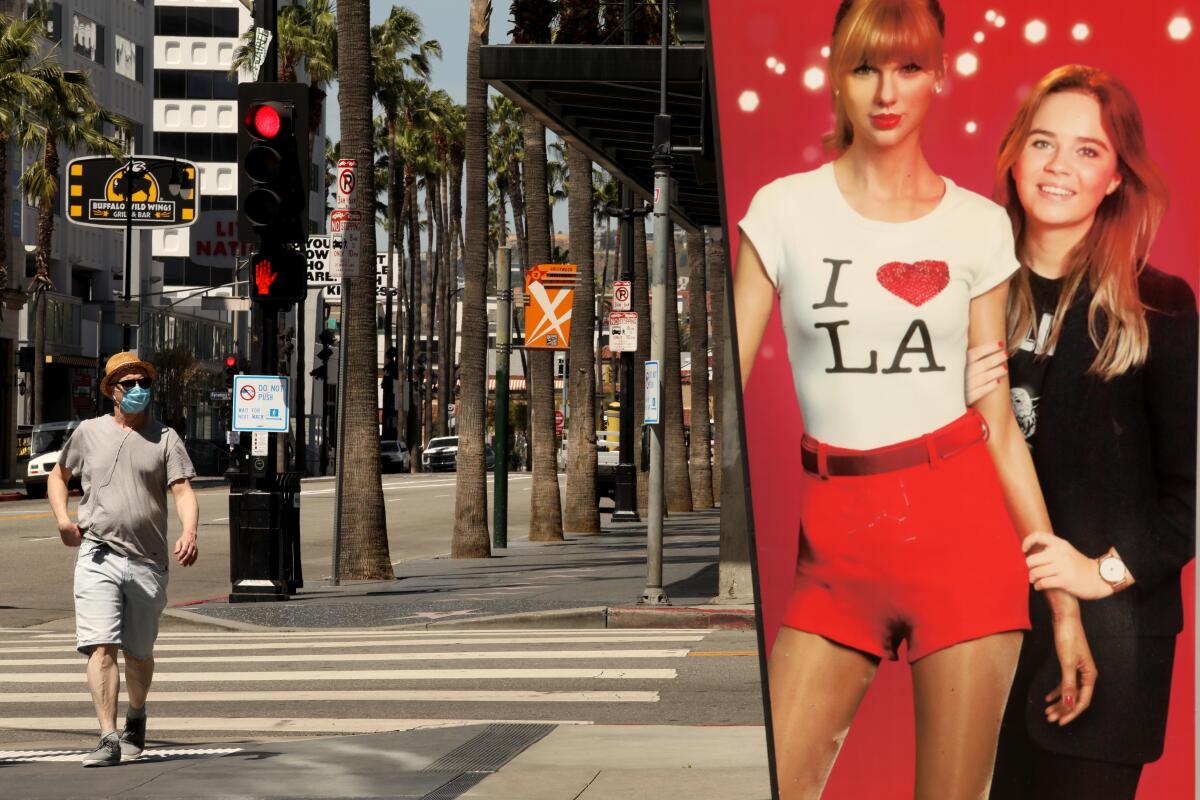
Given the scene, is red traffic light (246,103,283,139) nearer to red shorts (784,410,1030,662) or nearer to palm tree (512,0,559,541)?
palm tree (512,0,559,541)

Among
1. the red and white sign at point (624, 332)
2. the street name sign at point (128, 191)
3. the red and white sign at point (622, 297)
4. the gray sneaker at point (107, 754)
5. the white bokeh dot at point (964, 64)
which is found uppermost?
the street name sign at point (128, 191)

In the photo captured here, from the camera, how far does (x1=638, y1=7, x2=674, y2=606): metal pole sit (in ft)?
54.3

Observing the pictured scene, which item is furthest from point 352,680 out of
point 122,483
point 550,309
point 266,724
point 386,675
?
point 550,309

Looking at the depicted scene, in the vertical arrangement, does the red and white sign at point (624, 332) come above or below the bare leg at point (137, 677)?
above

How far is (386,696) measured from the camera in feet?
38.7

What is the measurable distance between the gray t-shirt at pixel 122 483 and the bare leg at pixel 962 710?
5.70m

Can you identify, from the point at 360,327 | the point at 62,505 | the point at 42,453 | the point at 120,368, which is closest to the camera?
the point at 62,505

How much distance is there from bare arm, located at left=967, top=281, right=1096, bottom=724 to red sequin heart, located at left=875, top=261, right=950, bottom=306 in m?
0.10

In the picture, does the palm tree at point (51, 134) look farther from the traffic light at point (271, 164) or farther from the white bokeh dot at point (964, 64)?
the white bokeh dot at point (964, 64)

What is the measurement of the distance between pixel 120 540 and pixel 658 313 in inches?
366

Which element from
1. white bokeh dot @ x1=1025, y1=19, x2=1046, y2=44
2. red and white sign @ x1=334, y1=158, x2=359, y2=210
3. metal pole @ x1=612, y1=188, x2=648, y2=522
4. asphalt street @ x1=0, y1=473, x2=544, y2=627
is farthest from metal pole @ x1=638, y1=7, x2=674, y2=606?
metal pole @ x1=612, y1=188, x2=648, y2=522

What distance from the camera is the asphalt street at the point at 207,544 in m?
21.3

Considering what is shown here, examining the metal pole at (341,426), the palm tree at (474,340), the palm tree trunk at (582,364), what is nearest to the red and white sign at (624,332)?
the palm tree trunk at (582,364)

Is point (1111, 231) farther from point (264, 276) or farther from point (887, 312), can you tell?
point (264, 276)
